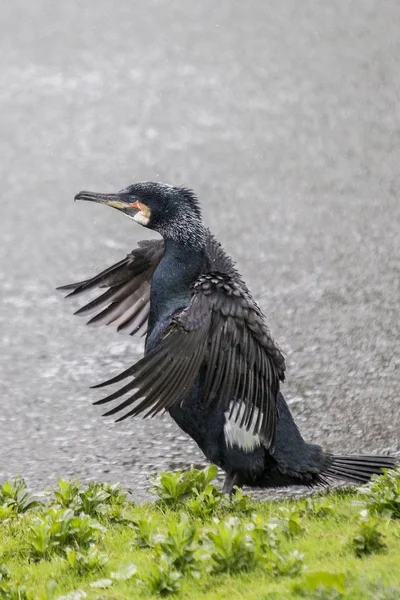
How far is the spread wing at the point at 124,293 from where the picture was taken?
665 cm

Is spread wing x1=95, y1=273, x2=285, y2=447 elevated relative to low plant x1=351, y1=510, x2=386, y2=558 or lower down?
elevated

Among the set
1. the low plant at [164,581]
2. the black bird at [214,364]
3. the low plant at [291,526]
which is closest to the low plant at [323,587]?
the low plant at [164,581]

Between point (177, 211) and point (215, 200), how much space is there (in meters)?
5.01

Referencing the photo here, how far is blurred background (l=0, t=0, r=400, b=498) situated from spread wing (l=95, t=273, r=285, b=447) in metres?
1.42

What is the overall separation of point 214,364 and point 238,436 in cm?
48

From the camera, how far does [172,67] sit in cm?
1278

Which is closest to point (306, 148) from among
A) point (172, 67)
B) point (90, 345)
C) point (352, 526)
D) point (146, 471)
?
point (172, 67)

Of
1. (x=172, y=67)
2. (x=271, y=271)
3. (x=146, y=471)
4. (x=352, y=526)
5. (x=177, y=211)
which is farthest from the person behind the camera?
(x=172, y=67)

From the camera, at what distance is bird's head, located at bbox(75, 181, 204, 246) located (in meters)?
5.83

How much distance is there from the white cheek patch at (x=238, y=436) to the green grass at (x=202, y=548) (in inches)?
17.6

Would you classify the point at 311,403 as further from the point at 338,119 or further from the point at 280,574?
the point at 338,119

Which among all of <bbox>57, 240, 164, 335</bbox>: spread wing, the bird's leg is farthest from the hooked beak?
the bird's leg

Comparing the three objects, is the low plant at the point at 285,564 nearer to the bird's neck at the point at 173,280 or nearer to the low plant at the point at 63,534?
the low plant at the point at 63,534

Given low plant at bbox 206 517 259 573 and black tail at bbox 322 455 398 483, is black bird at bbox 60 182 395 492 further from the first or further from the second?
low plant at bbox 206 517 259 573
